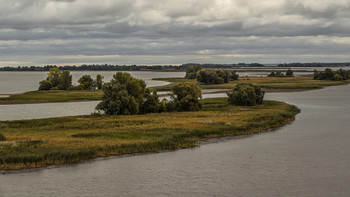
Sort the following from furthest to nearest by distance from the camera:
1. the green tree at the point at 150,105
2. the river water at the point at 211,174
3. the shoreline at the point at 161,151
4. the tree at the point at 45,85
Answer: the tree at the point at 45,85, the green tree at the point at 150,105, the shoreline at the point at 161,151, the river water at the point at 211,174

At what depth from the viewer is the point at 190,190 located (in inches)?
1267

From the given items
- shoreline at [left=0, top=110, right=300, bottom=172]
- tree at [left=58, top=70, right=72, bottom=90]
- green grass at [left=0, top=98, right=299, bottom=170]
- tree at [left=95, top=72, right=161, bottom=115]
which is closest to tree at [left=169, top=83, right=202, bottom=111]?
tree at [left=95, top=72, right=161, bottom=115]

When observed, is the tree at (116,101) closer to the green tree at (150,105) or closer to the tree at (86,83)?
the green tree at (150,105)

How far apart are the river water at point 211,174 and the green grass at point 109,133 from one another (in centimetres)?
202

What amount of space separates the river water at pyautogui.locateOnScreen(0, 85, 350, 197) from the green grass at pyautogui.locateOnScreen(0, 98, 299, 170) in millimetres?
2021

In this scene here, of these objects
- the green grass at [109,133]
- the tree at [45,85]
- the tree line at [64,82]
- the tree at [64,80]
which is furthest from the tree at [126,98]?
the tree at [45,85]

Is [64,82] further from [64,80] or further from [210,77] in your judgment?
[210,77]

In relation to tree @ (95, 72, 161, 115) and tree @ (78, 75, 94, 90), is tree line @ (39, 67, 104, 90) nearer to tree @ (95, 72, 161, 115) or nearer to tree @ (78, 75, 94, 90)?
tree @ (78, 75, 94, 90)

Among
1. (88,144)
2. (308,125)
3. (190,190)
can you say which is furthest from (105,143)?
(308,125)

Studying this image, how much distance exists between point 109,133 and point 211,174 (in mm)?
21355

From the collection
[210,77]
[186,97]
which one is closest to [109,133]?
[186,97]

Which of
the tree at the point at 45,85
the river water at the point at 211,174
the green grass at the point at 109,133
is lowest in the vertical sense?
the river water at the point at 211,174

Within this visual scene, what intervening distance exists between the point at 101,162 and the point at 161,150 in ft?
27.2

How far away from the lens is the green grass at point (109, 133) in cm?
4062
